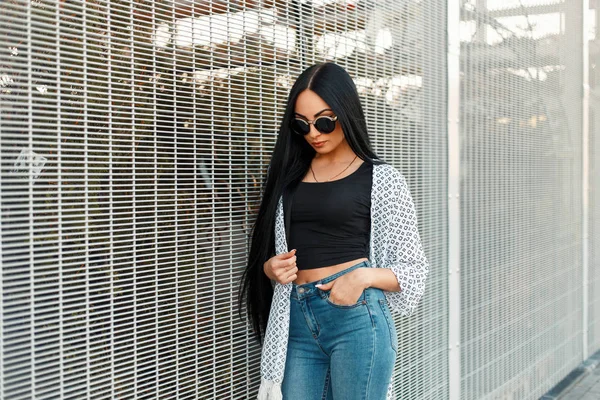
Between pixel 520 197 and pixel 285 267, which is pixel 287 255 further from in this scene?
pixel 520 197

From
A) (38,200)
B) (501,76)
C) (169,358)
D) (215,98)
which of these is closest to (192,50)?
(215,98)

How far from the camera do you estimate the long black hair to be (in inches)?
94.6

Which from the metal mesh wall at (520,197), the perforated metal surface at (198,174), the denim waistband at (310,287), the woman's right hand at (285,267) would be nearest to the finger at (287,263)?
the woman's right hand at (285,267)

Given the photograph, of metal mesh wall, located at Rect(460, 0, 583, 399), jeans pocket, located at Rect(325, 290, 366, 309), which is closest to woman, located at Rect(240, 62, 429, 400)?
jeans pocket, located at Rect(325, 290, 366, 309)

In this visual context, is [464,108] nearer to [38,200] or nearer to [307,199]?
[307,199]

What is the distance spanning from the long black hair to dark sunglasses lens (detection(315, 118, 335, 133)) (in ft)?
0.13

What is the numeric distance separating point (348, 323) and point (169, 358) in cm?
62

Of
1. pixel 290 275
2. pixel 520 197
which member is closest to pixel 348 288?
pixel 290 275

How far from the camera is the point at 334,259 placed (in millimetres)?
2387

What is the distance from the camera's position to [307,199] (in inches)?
95.3

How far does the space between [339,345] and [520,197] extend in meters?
3.07

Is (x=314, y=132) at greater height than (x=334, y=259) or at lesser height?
greater

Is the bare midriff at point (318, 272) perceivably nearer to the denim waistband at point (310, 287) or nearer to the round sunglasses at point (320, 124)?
the denim waistband at point (310, 287)

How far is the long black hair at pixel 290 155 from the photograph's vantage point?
2.40m
